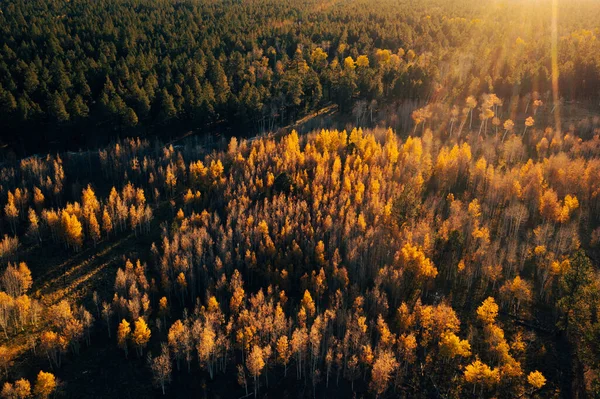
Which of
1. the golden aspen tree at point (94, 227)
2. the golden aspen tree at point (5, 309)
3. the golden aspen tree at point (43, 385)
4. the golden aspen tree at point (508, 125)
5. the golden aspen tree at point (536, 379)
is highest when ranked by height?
the golden aspen tree at point (508, 125)

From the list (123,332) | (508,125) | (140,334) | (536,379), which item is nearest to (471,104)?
(508,125)

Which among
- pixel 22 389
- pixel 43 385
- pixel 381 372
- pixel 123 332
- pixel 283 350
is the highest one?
pixel 123 332

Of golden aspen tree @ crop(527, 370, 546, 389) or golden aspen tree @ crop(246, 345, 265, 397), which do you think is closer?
golden aspen tree @ crop(527, 370, 546, 389)

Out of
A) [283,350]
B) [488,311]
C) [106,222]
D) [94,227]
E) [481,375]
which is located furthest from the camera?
[106,222]

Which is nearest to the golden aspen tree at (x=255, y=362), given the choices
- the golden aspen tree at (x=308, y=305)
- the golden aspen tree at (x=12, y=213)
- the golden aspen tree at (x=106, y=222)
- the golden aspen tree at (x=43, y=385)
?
the golden aspen tree at (x=308, y=305)

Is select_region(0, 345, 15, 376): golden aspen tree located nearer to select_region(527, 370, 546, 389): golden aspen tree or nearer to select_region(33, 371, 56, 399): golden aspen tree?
select_region(33, 371, 56, 399): golden aspen tree

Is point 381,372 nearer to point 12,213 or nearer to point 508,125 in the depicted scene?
point 12,213

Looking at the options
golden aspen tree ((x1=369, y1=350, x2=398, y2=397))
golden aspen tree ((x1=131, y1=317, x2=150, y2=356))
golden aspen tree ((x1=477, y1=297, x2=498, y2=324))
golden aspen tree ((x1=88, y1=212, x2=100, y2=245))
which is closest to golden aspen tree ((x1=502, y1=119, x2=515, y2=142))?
golden aspen tree ((x1=477, y1=297, x2=498, y2=324))

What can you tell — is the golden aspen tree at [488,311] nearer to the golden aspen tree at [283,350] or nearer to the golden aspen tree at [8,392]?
the golden aspen tree at [283,350]

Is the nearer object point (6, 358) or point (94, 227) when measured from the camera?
point (6, 358)
